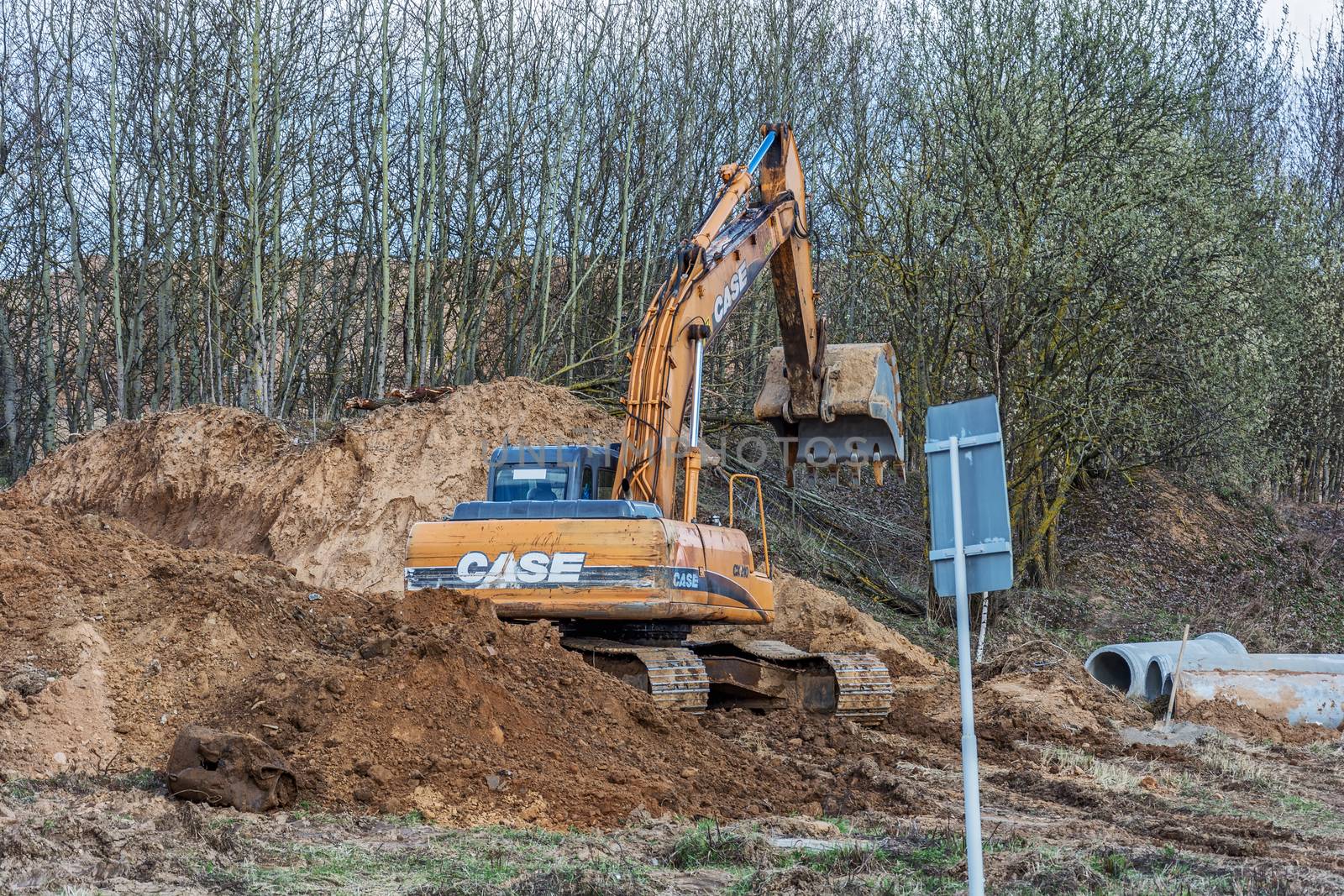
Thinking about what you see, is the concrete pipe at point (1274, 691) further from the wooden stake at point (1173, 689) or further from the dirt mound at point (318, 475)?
the dirt mound at point (318, 475)

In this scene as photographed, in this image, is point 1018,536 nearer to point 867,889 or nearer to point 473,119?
point 473,119

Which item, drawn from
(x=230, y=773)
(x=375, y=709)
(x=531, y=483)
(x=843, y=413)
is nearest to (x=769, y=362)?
(x=843, y=413)

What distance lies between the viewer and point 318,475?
17.1m

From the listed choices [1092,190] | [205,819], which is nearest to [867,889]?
[205,819]

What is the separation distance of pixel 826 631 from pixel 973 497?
11.3 m

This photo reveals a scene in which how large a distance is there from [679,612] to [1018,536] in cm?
1267

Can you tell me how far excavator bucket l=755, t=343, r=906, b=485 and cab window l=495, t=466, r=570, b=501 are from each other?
88.2 inches

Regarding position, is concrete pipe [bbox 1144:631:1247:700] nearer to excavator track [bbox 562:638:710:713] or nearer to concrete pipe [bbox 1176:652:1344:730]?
concrete pipe [bbox 1176:652:1344:730]

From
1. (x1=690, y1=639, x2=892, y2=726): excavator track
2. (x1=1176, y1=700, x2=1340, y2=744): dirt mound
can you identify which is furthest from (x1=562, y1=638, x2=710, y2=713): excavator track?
(x1=1176, y1=700, x2=1340, y2=744): dirt mound

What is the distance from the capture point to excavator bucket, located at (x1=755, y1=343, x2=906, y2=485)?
39.4 ft


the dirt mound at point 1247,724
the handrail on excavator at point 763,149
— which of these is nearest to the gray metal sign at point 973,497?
the handrail on excavator at point 763,149

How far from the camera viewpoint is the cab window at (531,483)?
10.9 m

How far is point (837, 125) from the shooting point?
26.9 metres

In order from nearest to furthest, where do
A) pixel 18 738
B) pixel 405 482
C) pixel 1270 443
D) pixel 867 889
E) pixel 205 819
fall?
1. pixel 867 889
2. pixel 205 819
3. pixel 18 738
4. pixel 405 482
5. pixel 1270 443
